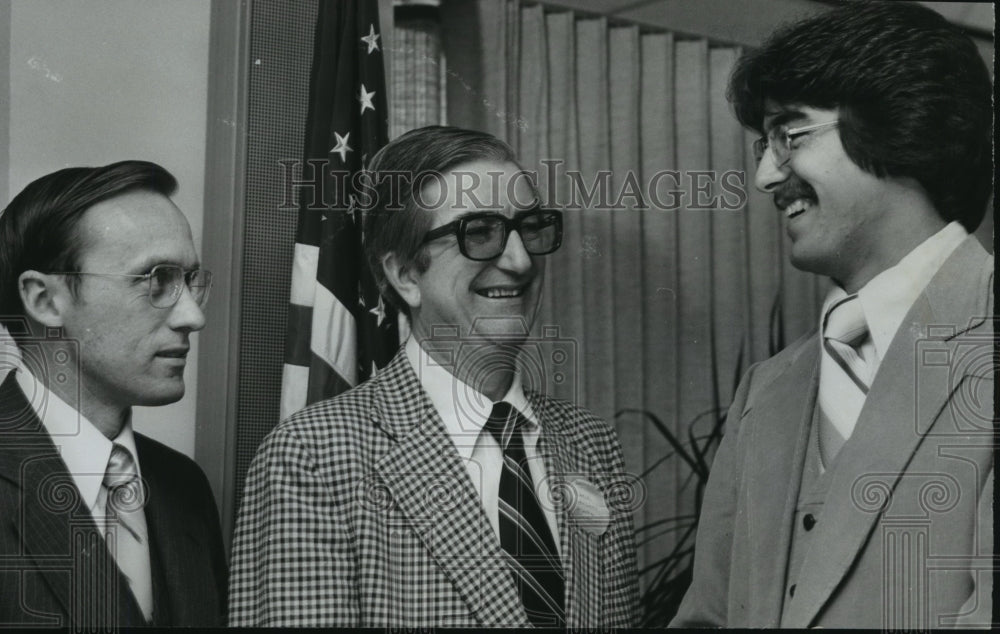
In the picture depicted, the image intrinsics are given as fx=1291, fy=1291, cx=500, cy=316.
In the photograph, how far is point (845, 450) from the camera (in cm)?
372

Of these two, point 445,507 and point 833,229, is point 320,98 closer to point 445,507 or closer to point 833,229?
point 445,507

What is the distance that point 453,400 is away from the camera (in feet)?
12.6

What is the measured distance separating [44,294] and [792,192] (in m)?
2.26

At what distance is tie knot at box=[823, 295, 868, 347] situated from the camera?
3900mm

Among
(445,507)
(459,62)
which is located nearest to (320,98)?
(459,62)

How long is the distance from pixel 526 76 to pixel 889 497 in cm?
173

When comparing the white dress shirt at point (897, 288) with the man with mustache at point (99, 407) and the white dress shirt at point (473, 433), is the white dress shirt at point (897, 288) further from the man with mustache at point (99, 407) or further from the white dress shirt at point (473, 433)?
the man with mustache at point (99, 407)

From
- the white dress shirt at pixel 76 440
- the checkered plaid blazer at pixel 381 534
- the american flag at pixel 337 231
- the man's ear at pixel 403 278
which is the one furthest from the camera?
the american flag at pixel 337 231

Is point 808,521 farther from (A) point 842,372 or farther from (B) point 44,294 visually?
(B) point 44,294

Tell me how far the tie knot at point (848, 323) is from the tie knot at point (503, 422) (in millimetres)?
994

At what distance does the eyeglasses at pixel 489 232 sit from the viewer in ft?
12.5

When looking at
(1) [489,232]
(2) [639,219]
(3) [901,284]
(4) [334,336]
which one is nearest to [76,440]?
(4) [334,336]

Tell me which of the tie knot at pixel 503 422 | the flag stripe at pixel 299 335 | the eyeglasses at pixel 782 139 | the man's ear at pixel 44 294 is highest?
the eyeglasses at pixel 782 139

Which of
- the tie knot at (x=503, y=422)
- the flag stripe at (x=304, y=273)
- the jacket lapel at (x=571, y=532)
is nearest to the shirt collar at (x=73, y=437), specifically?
the flag stripe at (x=304, y=273)
